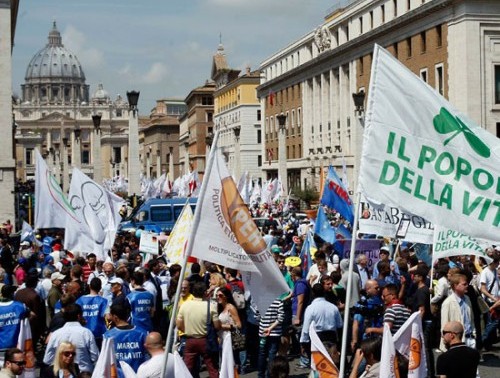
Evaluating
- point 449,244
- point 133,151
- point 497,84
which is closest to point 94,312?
point 449,244

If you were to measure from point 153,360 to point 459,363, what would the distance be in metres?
2.37

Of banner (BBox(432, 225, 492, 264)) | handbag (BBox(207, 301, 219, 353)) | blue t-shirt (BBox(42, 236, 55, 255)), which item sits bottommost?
handbag (BBox(207, 301, 219, 353))

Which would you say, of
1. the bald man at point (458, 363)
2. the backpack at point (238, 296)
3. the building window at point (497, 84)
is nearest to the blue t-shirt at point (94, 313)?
the backpack at point (238, 296)

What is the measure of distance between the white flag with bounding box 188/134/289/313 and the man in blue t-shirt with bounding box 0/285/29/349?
2525mm

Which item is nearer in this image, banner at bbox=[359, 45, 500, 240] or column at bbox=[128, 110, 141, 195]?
banner at bbox=[359, 45, 500, 240]

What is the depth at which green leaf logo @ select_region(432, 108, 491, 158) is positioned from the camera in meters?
7.89

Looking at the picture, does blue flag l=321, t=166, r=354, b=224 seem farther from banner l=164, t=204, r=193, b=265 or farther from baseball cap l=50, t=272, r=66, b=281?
baseball cap l=50, t=272, r=66, b=281

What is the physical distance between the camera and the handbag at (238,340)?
12445 mm

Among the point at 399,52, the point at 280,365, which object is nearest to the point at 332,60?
the point at 399,52

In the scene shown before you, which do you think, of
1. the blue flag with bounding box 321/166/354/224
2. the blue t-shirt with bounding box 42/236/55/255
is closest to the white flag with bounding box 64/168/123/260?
the blue t-shirt with bounding box 42/236/55/255

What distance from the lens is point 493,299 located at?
15.1 meters

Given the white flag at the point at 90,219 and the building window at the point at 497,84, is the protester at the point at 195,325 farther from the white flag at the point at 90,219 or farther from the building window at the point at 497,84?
the building window at the point at 497,84

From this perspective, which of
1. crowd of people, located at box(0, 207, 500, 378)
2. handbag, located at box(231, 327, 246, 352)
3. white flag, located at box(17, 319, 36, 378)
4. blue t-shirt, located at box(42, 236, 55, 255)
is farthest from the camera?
blue t-shirt, located at box(42, 236, 55, 255)

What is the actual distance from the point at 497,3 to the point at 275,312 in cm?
3891
